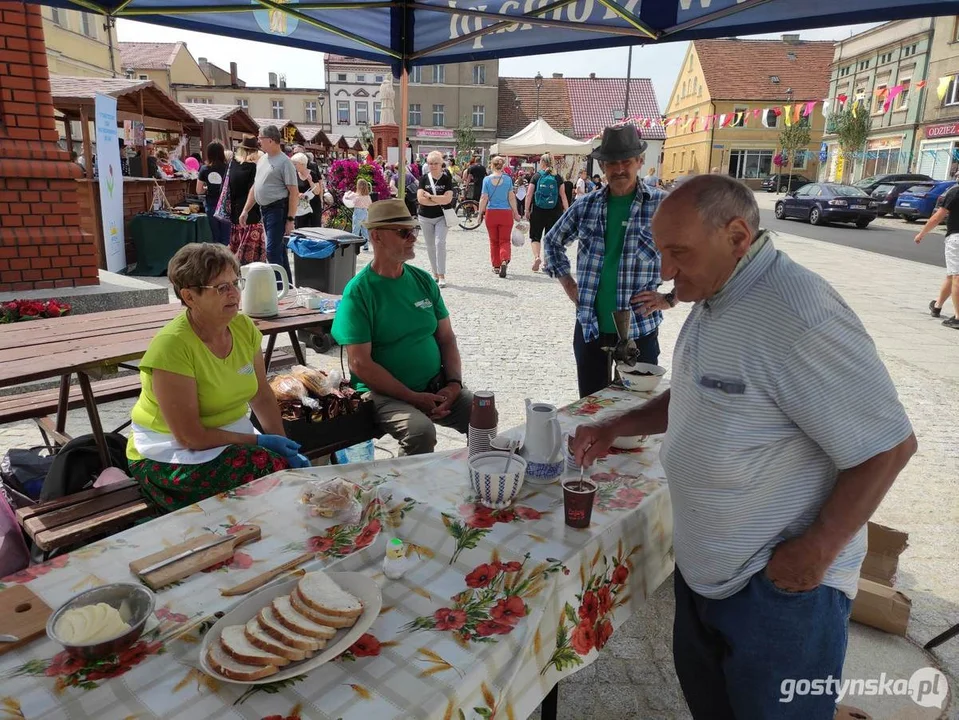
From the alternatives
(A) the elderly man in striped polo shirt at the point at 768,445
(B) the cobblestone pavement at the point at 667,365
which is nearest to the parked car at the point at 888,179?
(B) the cobblestone pavement at the point at 667,365

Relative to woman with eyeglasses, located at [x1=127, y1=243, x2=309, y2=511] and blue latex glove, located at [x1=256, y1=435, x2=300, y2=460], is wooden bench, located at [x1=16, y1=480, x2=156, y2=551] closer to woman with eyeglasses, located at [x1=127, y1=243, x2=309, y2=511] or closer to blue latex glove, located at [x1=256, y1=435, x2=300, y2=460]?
woman with eyeglasses, located at [x1=127, y1=243, x2=309, y2=511]

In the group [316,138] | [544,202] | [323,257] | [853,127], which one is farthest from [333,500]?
[853,127]

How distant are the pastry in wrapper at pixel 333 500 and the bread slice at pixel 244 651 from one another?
0.54 meters

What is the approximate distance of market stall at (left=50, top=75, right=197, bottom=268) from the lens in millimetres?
8750

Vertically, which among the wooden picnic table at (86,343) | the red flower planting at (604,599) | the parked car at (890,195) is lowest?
the red flower planting at (604,599)

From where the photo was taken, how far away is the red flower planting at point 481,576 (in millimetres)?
1468

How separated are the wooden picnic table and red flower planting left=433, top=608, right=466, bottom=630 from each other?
2.08 metres

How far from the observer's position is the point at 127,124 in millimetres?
12430

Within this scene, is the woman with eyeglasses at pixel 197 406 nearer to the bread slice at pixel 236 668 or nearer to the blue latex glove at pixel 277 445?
the blue latex glove at pixel 277 445

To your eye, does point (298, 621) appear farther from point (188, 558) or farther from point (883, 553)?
point (883, 553)

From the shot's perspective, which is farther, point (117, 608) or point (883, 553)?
point (883, 553)

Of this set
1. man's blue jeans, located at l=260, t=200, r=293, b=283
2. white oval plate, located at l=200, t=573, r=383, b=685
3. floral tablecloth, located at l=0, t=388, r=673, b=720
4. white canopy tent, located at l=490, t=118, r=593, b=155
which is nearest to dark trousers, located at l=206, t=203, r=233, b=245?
man's blue jeans, located at l=260, t=200, r=293, b=283

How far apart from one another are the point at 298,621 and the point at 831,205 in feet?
78.4

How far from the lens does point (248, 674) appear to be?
1130 millimetres
